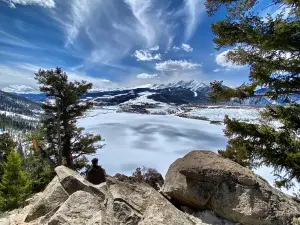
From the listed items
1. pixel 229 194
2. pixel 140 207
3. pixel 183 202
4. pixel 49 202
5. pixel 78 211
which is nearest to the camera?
pixel 78 211

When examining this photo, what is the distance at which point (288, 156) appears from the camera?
693 cm

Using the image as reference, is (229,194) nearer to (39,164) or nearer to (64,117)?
(64,117)

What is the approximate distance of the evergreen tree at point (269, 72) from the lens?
22.0 ft

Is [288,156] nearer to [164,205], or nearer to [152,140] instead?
[164,205]

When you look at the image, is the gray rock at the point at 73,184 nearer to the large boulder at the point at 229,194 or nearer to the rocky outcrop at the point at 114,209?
the rocky outcrop at the point at 114,209

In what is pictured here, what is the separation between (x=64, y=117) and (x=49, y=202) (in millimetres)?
12653

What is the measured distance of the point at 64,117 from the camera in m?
Answer: 19.9

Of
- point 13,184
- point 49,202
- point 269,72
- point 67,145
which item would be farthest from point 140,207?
point 13,184

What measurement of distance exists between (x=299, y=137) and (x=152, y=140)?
12097 cm

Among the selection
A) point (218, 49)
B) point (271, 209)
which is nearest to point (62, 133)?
point (218, 49)

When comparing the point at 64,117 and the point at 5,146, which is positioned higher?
the point at 64,117

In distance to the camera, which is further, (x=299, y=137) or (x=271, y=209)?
(x=299, y=137)

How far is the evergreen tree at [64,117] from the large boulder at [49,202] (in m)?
10.3

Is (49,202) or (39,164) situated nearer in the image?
(49,202)
